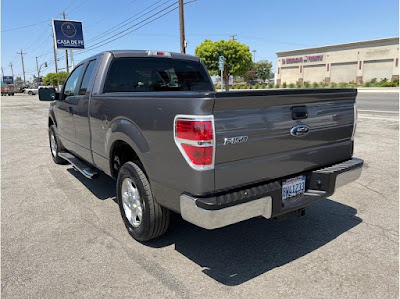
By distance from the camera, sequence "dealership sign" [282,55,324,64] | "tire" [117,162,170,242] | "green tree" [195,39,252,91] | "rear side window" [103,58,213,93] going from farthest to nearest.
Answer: "dealership sign" [282,55,324,64]
"green tree" [195,39,252,91]
"rear side window" [103,58,213,93]
"tire" [117,162,170,242]

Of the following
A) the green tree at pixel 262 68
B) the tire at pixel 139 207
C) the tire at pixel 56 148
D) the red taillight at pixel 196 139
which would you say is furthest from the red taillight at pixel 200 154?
the green tree at pixel 262 68

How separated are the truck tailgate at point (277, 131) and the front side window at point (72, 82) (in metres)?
3.28

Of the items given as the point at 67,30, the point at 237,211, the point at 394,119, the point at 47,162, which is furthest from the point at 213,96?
the point at 67,30

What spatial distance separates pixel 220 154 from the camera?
2.35m

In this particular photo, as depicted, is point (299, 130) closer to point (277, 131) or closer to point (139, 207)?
point (277, 131)

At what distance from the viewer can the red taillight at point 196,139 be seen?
226cm

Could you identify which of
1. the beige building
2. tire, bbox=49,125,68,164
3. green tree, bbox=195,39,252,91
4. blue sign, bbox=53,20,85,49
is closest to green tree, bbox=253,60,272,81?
the beige building

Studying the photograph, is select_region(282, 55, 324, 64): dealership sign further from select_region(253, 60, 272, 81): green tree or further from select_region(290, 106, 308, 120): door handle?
select_region(290, 106, 308, 120): door handle

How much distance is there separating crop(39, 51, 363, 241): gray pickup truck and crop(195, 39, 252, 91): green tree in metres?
43.5

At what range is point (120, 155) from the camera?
3.57 m

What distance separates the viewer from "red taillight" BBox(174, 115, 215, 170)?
89.1 inches

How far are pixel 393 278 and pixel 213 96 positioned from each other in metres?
2.09

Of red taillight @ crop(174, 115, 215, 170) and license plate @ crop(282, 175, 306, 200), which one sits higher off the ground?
red taillight @ crop(174, 115, 215, 170)

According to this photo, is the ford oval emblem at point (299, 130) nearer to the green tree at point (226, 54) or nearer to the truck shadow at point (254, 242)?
the truck shadow at point (254, 242)
